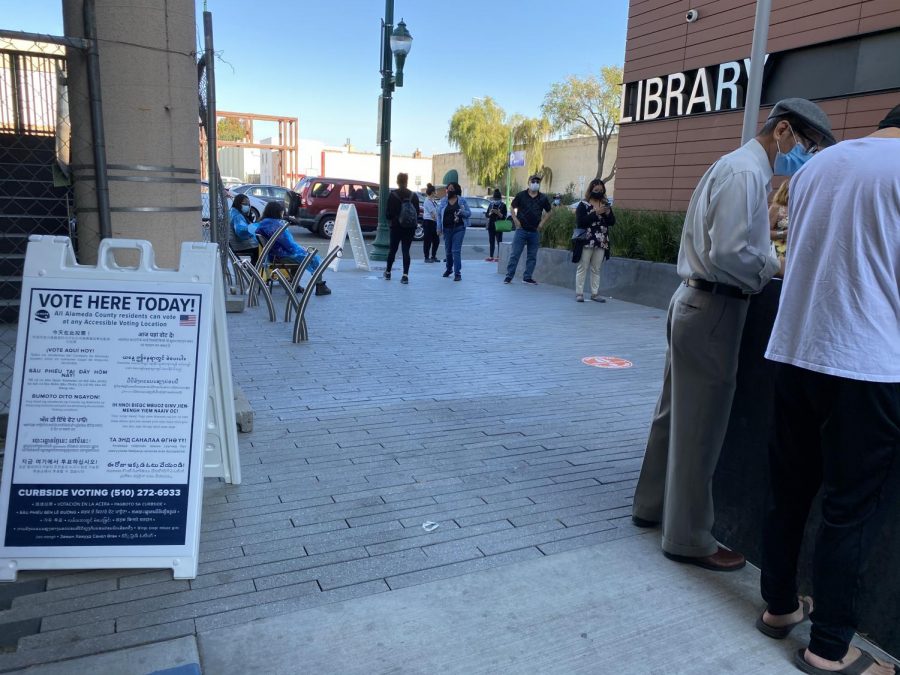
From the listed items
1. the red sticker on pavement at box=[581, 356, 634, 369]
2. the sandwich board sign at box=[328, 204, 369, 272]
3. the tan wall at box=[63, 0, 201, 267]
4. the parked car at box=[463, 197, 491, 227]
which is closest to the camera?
the tan wall at box=[63, 0, 201, 267]

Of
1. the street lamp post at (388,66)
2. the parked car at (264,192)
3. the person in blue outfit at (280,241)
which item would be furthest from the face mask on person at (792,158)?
the parked car at (264,192)

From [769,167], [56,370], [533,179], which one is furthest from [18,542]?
[533,179]

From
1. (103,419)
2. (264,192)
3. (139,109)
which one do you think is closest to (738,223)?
(103,419)

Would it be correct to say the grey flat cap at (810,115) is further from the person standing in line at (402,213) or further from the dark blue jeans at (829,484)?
the person standing in line at (402,213)

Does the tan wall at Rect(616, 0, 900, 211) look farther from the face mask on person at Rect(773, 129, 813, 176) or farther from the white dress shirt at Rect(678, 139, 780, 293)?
the white dress shirt at Rect(678, 139, 780, 293)

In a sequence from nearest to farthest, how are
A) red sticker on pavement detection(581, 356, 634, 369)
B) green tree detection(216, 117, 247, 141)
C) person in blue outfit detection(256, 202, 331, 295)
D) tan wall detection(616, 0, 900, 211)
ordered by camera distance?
red sticker on pavement detection(581, 356, 634, 369), tan wall detection(616, 0, 900, 211), person in blue outfit detection(256, 202, 331, 295), green tree detection(216, 117, 247, 141)

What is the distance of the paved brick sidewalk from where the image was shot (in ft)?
9.40

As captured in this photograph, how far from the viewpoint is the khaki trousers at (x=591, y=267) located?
1079 centimetres

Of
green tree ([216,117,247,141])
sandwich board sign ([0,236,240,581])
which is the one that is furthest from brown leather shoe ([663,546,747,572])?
green tree ([216,117,247,141])

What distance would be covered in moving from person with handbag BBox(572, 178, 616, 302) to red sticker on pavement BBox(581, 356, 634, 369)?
365 centimetres

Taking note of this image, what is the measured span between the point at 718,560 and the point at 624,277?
841 cm

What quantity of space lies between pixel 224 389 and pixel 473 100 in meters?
53.5

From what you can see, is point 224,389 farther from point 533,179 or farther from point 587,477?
point 533,179

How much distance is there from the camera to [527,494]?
155 inches
